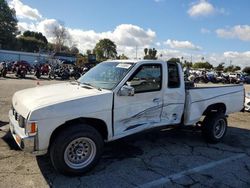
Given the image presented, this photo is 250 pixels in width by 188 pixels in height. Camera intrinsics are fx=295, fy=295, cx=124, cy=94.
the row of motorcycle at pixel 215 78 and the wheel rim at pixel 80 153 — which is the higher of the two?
the row of motorcycle at pixel 215 78

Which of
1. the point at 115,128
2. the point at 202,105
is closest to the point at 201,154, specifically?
the point at 202,105

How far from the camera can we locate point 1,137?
6.26 meters

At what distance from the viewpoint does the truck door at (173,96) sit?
19.1 feet

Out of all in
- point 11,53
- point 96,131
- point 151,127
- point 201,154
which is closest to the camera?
point 96,131

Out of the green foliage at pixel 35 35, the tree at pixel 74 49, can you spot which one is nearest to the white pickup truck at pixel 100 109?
the tree at pixel 74 49

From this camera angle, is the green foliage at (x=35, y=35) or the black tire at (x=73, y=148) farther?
the green foliage at (x=35, y=35)

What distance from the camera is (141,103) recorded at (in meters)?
5.34

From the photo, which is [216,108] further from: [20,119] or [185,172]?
Result: [20,119]

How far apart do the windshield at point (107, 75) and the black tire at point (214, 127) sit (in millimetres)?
2519

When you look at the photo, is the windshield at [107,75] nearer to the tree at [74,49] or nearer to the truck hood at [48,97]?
the truck hood at [48,97]

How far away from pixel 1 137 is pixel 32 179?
221cm

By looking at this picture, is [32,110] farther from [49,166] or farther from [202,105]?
[202,105]

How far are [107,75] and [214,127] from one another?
290cm

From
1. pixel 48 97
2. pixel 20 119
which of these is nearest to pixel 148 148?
pixel 48 97
